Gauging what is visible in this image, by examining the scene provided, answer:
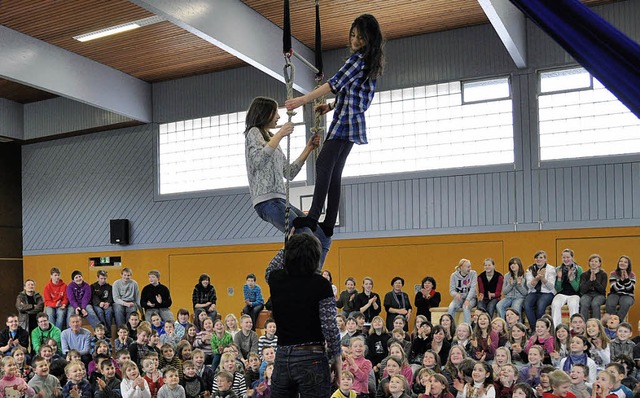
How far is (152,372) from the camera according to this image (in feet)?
33.9

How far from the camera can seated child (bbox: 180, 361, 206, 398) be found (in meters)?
10.3

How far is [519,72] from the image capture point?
44.6ft

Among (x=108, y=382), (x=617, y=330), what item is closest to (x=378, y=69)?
(x=617, y=330)

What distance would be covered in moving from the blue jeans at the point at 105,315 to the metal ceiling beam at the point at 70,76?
4.45m

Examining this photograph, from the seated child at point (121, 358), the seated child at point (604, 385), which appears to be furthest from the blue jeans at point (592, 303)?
the seated child at point (121, 358)

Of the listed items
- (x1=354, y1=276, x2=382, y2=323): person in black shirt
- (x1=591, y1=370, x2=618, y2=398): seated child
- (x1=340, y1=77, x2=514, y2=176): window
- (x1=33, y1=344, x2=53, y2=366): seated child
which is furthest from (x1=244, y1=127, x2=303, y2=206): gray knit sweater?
(x1=340, y1=77, x2=514, y2=176): window

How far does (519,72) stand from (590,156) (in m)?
2.11

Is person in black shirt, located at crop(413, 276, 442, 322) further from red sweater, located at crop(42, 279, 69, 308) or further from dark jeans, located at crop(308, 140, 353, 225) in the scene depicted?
dark jeans, located at crop(308, 140, 353, 225)

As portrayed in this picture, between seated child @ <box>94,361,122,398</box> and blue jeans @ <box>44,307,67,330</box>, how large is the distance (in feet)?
14.4

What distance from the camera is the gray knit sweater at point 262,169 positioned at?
4.29 metres

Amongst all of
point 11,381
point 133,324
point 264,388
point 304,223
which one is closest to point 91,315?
point 133,324

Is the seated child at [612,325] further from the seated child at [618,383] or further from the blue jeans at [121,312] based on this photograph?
the blue jeans at [121,312]

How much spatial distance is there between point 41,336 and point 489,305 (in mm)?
7708

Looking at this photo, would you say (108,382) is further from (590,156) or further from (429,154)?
(590,156)
